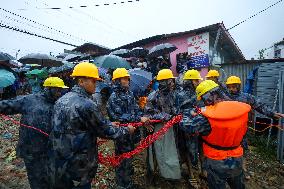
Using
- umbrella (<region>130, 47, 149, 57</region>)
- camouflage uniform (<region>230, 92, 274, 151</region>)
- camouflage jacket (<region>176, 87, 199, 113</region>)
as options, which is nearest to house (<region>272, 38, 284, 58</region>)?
umbrella (<region>130, 47, 149, 57</region>)

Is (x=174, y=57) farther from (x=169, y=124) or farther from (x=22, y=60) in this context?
(x=169, y=124)

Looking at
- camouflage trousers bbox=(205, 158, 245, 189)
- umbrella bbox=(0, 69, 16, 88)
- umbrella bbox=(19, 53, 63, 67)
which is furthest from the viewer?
umbrella bbox=(19, 53, 63, 67)

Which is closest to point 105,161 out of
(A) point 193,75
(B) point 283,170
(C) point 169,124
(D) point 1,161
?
(C) point 169,124

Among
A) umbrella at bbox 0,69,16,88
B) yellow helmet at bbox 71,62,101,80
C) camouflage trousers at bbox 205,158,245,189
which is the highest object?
yellow helmet at bbox 71,62,101,80

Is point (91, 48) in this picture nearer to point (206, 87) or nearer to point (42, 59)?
point (42, 59)

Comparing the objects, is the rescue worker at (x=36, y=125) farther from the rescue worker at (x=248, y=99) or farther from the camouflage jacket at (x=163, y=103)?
the rescue worker at (x=248, y=99)

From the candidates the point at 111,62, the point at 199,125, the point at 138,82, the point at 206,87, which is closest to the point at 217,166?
the point at 199,125

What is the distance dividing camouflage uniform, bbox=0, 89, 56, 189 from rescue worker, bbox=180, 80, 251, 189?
2538mm

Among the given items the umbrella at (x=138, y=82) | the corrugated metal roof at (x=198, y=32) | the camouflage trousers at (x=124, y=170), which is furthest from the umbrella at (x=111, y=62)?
the camouflage trousers at (x=124, y=170)

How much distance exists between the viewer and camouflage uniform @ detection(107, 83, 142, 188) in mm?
5598

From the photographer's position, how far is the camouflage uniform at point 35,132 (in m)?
4.91

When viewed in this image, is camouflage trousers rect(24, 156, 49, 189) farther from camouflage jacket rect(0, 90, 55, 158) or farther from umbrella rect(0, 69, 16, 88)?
umbrella rect(0, 69, 16, 88)

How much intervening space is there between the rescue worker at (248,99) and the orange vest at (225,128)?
2.20m

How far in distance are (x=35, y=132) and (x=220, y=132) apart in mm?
3203
